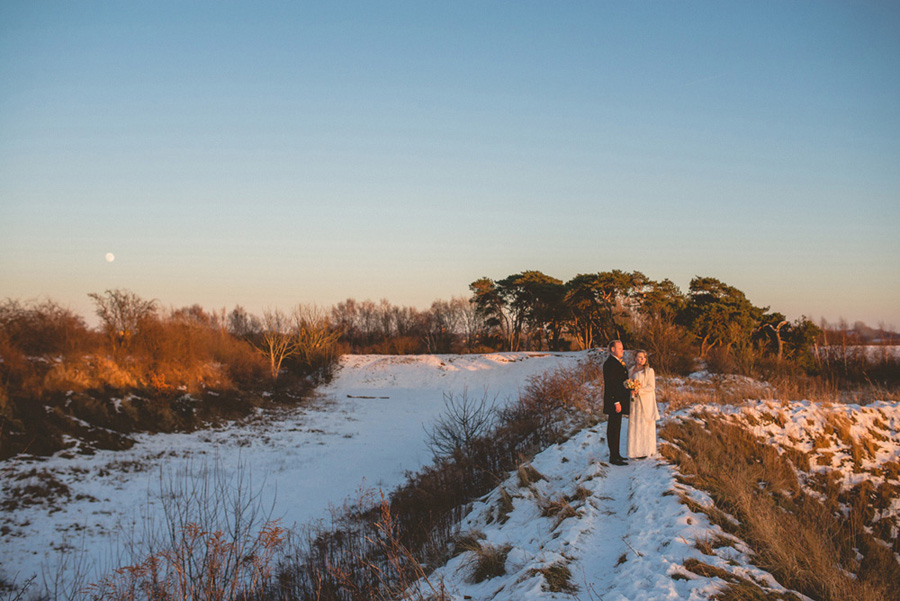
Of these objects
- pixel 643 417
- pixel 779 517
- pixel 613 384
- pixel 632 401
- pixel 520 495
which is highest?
pixel 613 384

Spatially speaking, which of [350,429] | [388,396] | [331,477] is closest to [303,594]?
[331,477]

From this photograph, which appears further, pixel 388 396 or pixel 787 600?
pixel 388 396

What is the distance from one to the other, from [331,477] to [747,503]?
529 inches

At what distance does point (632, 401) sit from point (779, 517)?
2.43 meters

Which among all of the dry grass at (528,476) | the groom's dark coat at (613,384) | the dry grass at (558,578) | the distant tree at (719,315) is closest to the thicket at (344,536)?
the dry grass at (528,476)

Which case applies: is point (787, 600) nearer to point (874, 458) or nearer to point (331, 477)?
point (874, 458)

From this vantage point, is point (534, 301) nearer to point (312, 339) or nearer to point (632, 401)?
point (312, 339)

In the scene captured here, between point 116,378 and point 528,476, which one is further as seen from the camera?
point 116,378

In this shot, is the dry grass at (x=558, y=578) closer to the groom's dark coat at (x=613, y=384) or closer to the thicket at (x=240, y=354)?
the groom's dark coat at (x=613, y=384)

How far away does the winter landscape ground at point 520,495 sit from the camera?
Answer: 533 centimetres

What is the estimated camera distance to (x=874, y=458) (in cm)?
1032

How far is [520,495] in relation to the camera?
870 cm

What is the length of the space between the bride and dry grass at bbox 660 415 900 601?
443 mm

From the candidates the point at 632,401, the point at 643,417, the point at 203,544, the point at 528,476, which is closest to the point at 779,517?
the point at 643,417
